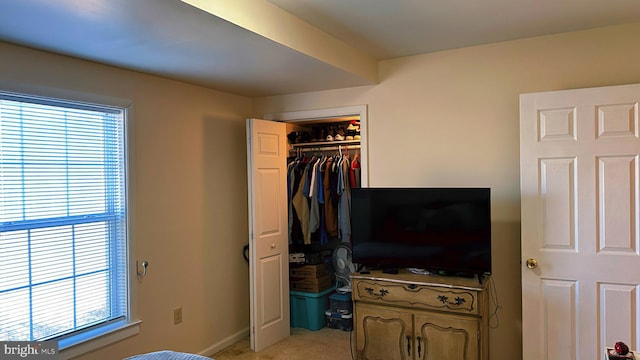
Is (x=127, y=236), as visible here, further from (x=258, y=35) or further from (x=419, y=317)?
(x=419, y=317)

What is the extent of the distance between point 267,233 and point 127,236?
123 centimetres

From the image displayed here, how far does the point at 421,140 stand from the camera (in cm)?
356

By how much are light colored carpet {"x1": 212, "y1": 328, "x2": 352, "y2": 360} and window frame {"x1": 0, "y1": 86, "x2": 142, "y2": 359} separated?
3.17 ft

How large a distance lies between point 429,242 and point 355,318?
2.51ft

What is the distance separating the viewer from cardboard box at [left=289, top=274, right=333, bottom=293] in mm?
4484

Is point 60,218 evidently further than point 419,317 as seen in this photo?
No

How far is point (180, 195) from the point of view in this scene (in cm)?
354

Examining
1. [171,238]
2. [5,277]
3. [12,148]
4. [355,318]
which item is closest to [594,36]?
[355,318]

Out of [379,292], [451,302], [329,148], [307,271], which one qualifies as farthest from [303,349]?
[329,148]

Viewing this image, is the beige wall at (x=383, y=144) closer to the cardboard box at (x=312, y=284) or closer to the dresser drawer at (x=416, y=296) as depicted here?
the dresser drawer at (x=416, y=296)

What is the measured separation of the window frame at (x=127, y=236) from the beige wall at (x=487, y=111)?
73.0 inches

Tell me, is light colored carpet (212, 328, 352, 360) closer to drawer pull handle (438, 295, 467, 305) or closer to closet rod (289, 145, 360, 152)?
drawer pull handle (438, 295, 467, 305)

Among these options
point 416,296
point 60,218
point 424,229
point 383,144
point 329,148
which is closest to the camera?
point 60,218

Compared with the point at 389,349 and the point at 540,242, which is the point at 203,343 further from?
the point at 540,242
